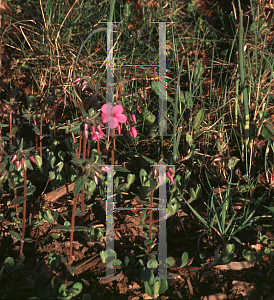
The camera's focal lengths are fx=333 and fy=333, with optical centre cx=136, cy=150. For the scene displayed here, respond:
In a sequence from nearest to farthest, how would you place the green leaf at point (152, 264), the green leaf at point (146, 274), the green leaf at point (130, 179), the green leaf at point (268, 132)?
the green leaf at point (146, 274)
the green leaf at point (152, 264)
the green leaf at point (130, 179)
the green leaf at point (268, 132)

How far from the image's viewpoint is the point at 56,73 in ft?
9.77

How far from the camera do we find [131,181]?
2.19m

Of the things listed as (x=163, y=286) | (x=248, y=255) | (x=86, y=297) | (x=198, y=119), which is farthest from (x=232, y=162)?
(x=86, y=297)

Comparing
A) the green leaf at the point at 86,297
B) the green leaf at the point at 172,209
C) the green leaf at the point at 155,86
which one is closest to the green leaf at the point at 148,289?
the green leaf at the point at 86,297

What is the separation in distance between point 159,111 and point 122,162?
1.75 ft

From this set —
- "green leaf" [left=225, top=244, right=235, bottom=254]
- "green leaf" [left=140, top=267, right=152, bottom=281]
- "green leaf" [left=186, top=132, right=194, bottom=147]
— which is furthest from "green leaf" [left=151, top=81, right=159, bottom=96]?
"green leaf" [left=140, top=267, right=152, bottom=281]

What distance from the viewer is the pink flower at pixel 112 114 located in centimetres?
164

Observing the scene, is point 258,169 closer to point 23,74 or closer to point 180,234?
point 180,234

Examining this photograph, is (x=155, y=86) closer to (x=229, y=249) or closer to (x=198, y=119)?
(x=198, y=119)

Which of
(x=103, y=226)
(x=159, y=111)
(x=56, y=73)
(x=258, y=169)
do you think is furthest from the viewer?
(x=56, y=73)

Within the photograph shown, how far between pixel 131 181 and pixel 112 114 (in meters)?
0.64

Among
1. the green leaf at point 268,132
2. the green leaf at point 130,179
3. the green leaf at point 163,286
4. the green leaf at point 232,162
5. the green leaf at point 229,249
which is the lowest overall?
the green leaf at point 163,286

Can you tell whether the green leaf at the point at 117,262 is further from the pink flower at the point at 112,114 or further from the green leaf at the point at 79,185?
the pink flower at the point at 112,114

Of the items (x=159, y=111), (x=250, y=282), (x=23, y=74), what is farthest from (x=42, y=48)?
(x=250, y=282)
